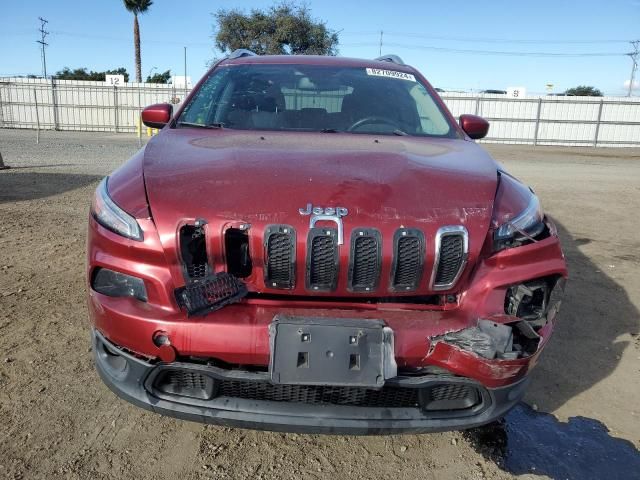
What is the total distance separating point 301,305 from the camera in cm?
204

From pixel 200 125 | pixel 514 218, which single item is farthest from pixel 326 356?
pixel 200 125

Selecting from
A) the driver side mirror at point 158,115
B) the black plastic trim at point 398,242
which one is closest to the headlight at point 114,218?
the black plastic trim at point 398,242

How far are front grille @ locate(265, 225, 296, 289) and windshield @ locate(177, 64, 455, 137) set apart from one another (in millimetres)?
1344

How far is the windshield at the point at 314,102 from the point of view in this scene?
326 centimetres

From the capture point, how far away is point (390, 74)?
148 inches

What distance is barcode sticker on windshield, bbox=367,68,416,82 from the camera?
12.2 ft

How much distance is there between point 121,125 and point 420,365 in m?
26.5

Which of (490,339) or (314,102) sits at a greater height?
(314,102)

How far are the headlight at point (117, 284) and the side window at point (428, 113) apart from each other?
6.76 ft

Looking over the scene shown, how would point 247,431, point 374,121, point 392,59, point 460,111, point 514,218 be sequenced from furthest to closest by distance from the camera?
point 460,111, point 392,59, point 374,121, point 247,431, point 514,218

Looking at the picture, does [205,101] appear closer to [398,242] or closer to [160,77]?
[398,242]

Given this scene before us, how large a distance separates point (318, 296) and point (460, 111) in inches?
1029

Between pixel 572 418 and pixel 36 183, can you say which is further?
pixel 36 183

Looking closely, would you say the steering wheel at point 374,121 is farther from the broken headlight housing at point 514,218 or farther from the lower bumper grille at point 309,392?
the lower bumper grille at point 309,392
